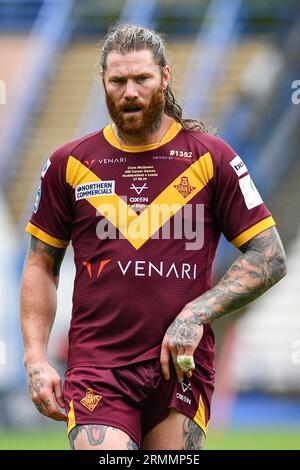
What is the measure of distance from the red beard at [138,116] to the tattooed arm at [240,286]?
0.61 meters

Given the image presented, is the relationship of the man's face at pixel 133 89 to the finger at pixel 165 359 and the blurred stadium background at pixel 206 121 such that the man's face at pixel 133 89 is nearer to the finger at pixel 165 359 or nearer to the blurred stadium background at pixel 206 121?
the finger at pixel 165 359

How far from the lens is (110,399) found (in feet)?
12.7

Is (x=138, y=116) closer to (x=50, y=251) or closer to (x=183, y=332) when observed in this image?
(x=50, y=251)

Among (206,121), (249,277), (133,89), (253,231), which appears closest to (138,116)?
(133,89)

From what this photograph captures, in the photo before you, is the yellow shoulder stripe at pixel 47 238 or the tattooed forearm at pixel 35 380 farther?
the yellow shoulder stripe at pixel 47 238

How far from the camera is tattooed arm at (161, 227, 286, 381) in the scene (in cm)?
391

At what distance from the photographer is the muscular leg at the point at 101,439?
3.75 m

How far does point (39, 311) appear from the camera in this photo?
4.24m

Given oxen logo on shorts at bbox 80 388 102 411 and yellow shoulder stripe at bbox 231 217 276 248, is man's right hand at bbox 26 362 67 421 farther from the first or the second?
A: yellow shoulder stripe at bbox 231 217 276 248

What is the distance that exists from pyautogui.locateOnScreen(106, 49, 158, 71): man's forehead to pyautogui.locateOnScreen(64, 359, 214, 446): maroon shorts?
1.14 metres

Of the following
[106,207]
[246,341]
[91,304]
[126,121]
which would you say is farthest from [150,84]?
[246,341]

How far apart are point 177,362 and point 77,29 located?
7.04 m

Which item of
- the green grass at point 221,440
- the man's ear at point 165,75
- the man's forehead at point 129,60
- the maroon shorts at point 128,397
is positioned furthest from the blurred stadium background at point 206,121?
the man's forehead at point 129,60

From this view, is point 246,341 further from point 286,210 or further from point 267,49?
point 267,49
